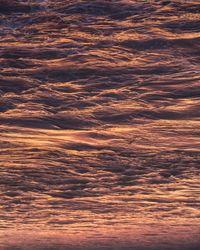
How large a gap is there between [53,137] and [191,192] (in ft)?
5.51

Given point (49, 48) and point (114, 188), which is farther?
point (49, 48)

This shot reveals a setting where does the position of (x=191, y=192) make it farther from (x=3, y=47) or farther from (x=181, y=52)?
(x=3, y=47)

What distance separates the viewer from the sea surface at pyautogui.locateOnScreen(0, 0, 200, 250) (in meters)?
3.50

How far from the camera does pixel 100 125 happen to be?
18.9 ft

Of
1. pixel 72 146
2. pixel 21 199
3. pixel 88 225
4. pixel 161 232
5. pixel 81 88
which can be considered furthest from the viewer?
pixel 81 88

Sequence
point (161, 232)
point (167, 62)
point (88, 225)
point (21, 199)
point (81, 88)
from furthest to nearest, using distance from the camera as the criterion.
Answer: point (167, 62)
point (81, 88)
point (21, 199)
point (88, 225)
point (161, 232)

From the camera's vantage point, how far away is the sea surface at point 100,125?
3.50 m

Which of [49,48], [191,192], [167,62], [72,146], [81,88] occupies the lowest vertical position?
[191,192]

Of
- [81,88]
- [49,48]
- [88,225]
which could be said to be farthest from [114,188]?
[49,48]

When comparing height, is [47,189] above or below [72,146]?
below

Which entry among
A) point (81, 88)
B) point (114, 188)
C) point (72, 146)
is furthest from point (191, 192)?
point (81, 88)

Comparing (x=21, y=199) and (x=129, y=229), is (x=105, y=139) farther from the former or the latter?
(x=129, y=229)

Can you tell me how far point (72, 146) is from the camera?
5203mm

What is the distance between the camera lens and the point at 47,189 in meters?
4.29
